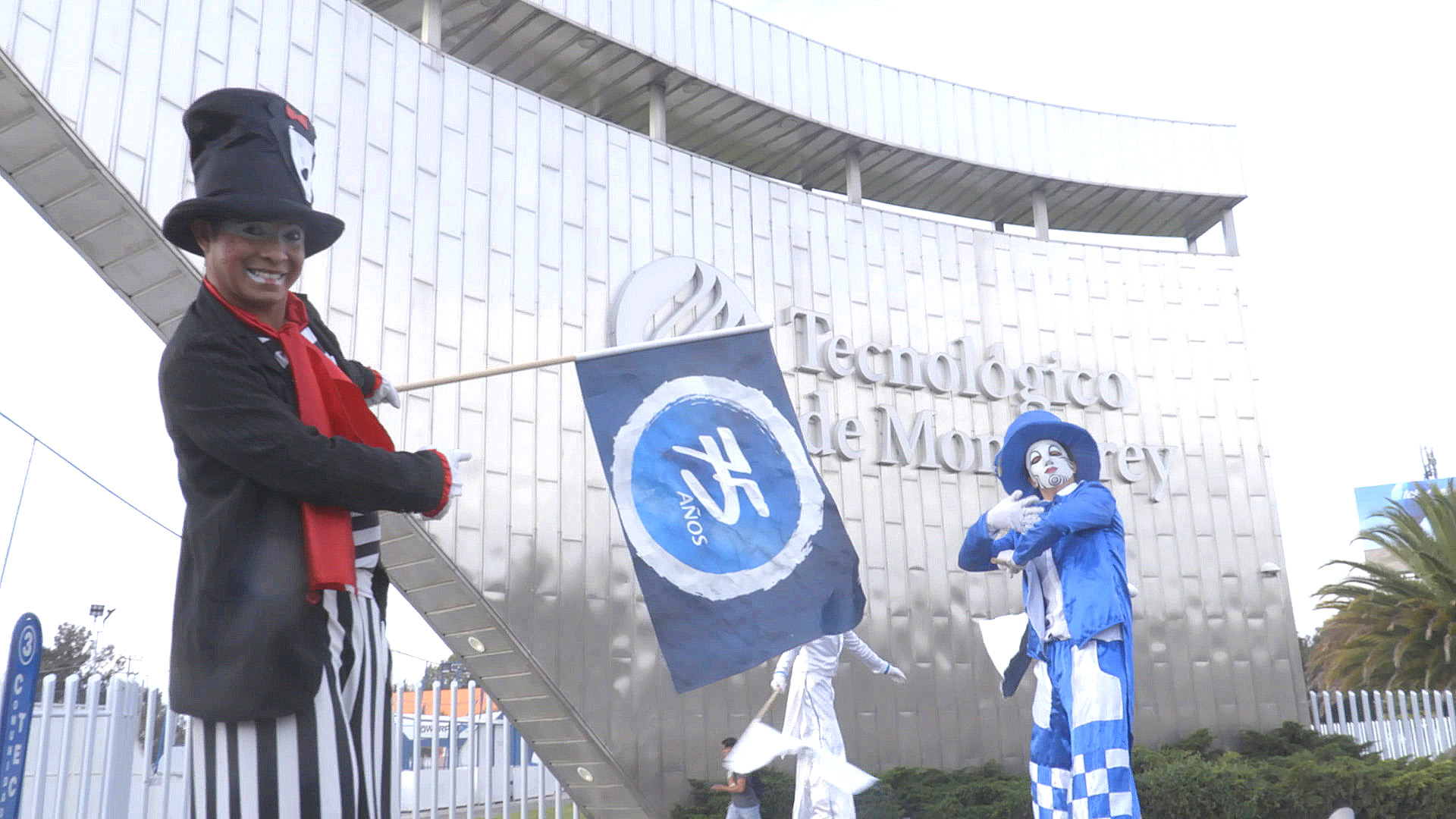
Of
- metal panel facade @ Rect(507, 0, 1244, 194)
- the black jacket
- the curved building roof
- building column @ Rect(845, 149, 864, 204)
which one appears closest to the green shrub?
building column @ Rect(845, 149, 864, 204)

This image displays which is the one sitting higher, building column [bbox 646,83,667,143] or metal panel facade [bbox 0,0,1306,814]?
building column [bbox 646,83,667,143]

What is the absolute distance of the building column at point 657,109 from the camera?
11.2 metres

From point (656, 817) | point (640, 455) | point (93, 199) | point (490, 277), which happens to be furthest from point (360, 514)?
point (656, 817)

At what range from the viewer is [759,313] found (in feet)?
36.4

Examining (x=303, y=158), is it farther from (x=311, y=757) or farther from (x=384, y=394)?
(x=311, y=757)

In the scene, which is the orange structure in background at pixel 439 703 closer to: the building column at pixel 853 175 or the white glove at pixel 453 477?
the white glove at pixel 453 477

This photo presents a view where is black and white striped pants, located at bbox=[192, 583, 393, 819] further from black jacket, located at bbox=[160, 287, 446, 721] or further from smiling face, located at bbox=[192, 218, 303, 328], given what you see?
smiling face, located at bbox=[192, 218, 303, 328]

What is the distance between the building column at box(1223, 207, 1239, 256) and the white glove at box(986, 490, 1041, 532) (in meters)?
11.3

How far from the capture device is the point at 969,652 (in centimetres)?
1173

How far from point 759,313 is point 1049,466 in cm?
633

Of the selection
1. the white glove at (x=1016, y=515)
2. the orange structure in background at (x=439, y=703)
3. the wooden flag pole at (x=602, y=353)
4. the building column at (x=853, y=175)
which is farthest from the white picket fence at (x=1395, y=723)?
the wooden flag pole at (x=602, y=353)

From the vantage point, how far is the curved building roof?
1085 cm

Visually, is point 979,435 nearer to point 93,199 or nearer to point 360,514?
point 93,199

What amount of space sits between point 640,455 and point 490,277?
19.2 ft
